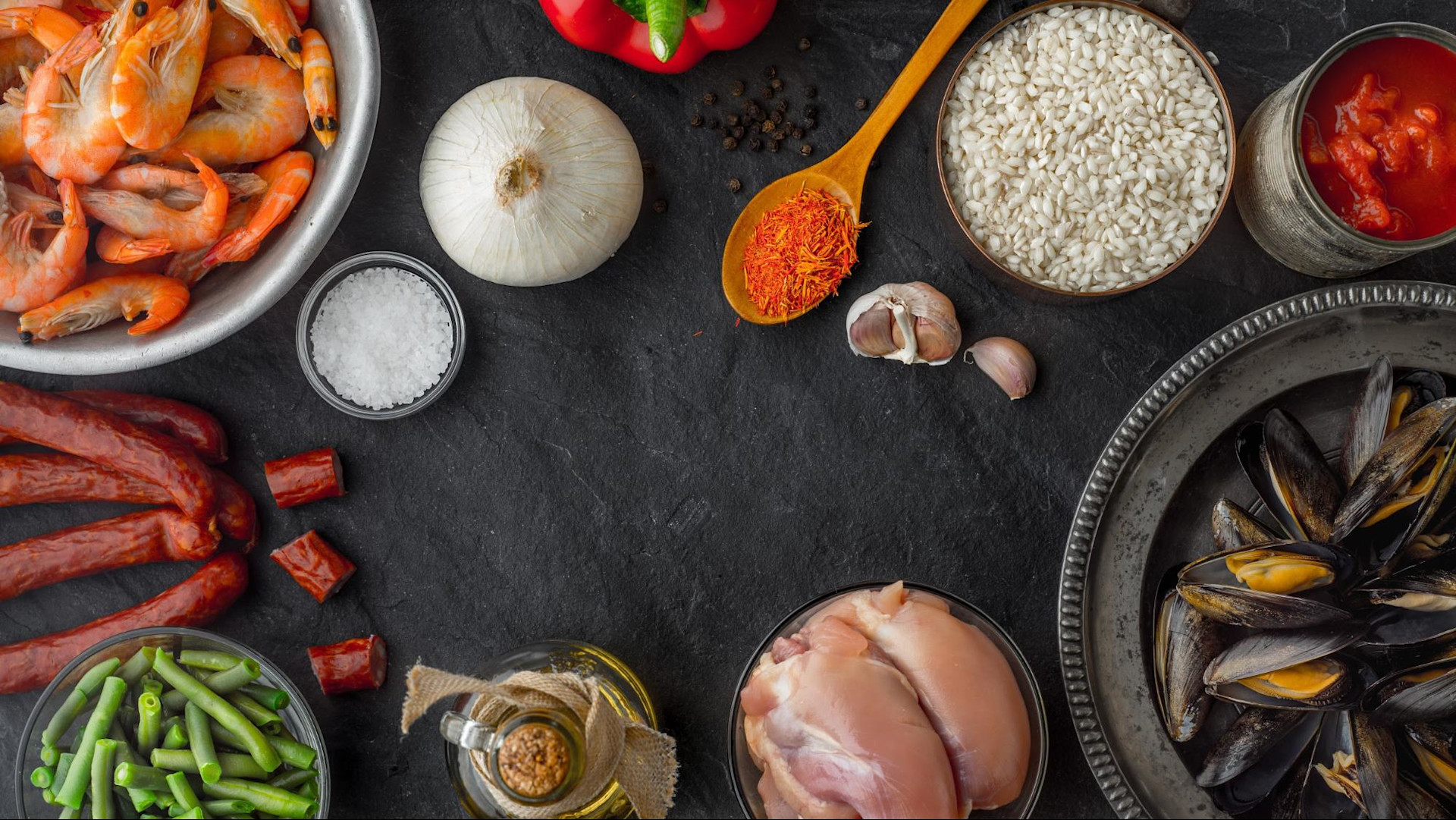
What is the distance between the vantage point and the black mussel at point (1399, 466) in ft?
5.13

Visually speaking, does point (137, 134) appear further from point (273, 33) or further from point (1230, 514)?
point (1230, 514)

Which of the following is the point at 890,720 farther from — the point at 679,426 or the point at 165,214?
the point at 165,214

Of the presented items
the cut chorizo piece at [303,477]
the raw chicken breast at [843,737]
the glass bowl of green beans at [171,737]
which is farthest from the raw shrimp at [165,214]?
the raw chicken breast at [843,737]

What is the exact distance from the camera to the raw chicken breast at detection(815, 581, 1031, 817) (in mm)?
1633

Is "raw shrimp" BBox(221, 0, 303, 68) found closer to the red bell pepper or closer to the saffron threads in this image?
the red bell pepper

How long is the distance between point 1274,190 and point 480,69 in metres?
1.56

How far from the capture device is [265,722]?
1.82 m

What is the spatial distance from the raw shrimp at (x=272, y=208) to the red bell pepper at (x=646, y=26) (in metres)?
0.56

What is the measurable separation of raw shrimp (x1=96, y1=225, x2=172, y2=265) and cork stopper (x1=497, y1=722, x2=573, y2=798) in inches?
43.5

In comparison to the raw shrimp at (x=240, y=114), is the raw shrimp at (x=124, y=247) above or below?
below

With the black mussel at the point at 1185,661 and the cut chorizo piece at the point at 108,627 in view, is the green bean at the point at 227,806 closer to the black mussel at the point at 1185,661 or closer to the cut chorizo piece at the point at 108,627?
the cut chorizo piece at the point at 108,627

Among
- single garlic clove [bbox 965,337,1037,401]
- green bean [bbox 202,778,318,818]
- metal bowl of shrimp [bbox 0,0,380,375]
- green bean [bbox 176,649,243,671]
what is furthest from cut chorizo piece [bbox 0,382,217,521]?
single garlic clove [bbox 965,337,1037,401]

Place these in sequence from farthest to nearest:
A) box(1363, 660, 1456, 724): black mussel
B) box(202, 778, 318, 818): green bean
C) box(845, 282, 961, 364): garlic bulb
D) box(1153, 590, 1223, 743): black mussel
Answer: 1. box(845, 282, 961, 364): garlic bulb
2. box(202, 778, 318, 818): green bean
3. box(1153, 590, 1223, 743): black mussel
4. box(1363, 660, 1456, 724): black mussel

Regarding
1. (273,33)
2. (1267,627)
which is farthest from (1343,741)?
(273,33)
